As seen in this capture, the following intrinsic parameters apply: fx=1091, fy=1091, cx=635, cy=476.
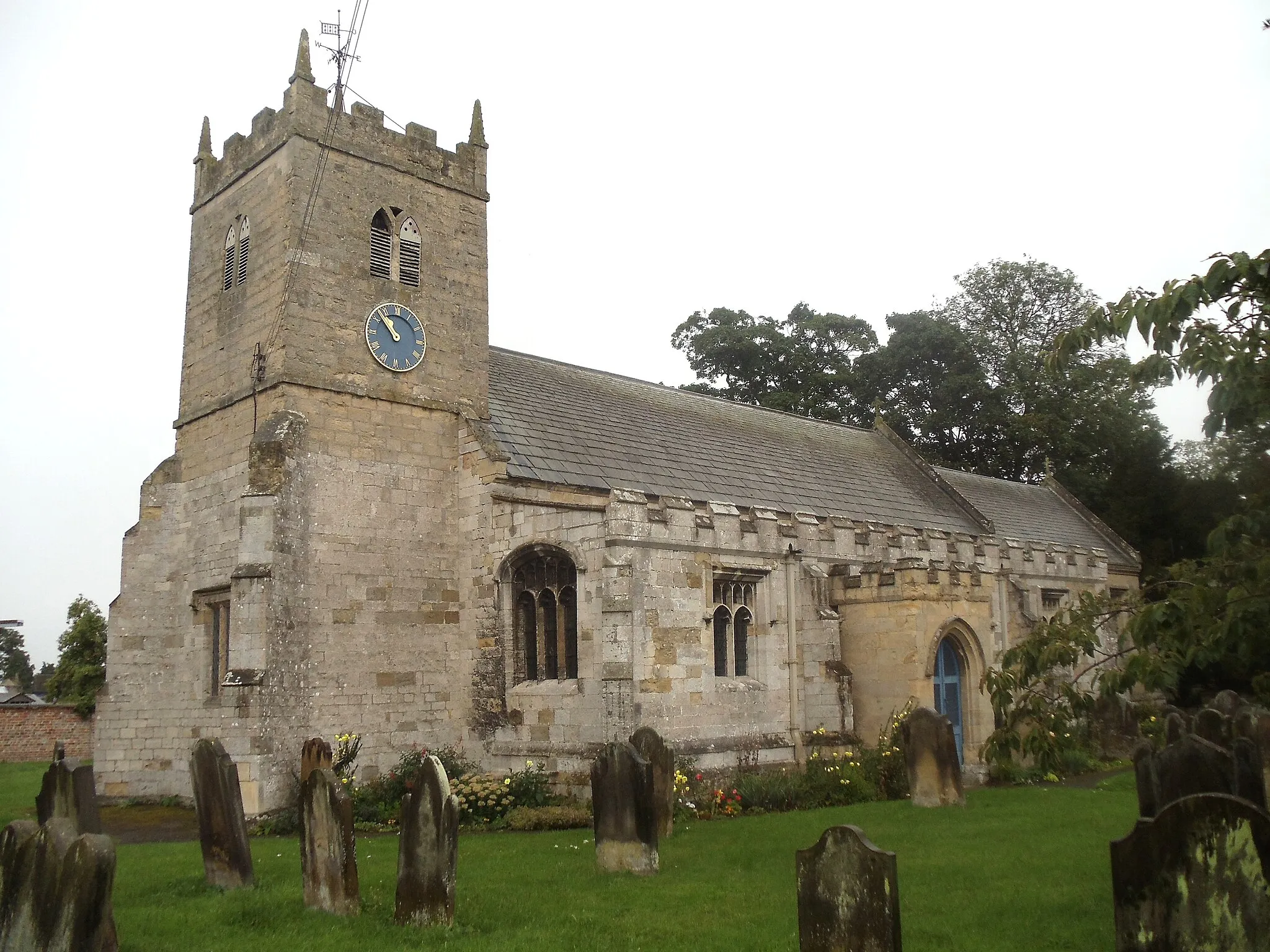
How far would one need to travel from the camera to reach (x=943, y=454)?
4344cm

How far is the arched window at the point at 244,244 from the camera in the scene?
18375 mm

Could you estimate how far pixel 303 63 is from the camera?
1778cm

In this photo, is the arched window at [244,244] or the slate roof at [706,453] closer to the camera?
the arched window at [244,244]

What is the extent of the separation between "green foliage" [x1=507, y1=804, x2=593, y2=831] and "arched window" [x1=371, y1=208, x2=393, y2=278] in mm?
9138

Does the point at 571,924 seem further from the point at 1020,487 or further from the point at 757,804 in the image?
the point at 1020,487

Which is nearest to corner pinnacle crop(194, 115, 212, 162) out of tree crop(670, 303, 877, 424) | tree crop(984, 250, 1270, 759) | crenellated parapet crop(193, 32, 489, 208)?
crenellated parapet crop(193, 32, 489, 208)

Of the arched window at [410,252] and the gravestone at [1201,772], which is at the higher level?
the arched window at [410,252]

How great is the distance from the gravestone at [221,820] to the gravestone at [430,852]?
2.38 m

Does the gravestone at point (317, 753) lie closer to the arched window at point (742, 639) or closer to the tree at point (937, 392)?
the arched window at point (742, 639)

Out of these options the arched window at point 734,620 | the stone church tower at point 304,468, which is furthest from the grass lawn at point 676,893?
the arched window at point 734,620

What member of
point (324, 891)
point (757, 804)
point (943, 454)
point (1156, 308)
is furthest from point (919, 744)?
point (943, 454)

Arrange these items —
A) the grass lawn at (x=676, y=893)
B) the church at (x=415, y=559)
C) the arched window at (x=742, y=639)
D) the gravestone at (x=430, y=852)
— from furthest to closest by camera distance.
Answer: the arched window at (x=742, y=639)
the church at (x=415, y=559)
the gravestone at (x=430, y=852)
the grass lawn at (x=676, y=893)

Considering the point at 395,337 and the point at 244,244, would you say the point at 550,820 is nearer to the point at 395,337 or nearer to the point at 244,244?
the point at 395,337

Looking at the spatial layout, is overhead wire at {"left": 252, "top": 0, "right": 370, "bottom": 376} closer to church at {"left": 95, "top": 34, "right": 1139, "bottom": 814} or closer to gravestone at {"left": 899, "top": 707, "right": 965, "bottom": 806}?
church at {"left": 95, "top": 34, "right": 1139, "bottom": 814}
